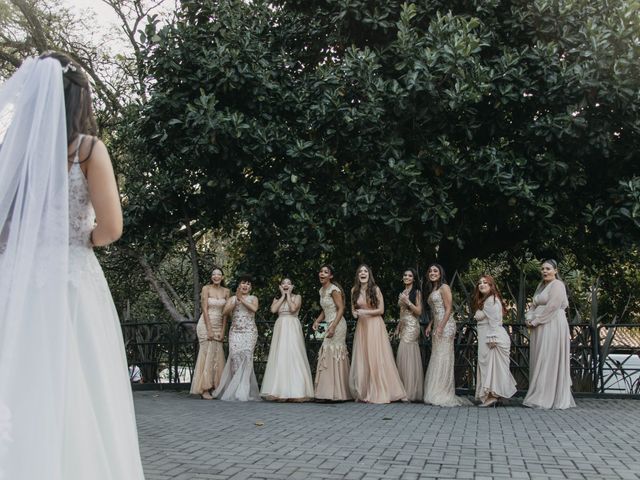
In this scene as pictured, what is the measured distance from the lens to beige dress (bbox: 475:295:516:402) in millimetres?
11844

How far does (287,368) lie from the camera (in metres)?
12.8

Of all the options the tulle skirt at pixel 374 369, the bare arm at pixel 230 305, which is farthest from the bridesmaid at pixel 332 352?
the bare arm at pixel 230 305

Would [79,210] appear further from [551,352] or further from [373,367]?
[551,352]

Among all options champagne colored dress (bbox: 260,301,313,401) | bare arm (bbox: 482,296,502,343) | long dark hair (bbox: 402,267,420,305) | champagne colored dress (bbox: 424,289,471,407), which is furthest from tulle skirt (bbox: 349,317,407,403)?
bare arm (bbox: 482,296,502,343)

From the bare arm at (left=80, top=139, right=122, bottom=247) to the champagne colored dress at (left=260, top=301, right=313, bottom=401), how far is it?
32.4 ft

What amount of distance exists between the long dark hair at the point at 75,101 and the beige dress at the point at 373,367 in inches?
390

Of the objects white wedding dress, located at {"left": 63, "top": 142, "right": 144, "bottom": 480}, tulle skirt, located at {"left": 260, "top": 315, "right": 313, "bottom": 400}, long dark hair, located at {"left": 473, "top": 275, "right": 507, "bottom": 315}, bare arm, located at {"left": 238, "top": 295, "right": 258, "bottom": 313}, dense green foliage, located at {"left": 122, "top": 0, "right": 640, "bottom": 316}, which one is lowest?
tulle skirt, located at {"left": 260, "top": 315, "right": 313, "bottom": 400}

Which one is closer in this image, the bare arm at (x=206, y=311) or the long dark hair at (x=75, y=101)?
the long dark hair at (x=75, y=101)

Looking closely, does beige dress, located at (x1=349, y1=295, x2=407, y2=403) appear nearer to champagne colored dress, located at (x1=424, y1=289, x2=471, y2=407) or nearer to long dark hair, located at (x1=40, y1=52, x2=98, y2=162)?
champagne colored dress, located at (x1=424, y1=289, x2=471, y2=407)

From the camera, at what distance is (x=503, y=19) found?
13.1 meters

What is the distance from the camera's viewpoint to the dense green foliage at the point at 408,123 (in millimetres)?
11602

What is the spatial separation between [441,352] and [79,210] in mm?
10081

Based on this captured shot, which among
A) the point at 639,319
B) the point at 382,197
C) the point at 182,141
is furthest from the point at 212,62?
the point at 639,319

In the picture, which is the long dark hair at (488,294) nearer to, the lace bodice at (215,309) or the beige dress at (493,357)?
the beige dress at (493,357)
